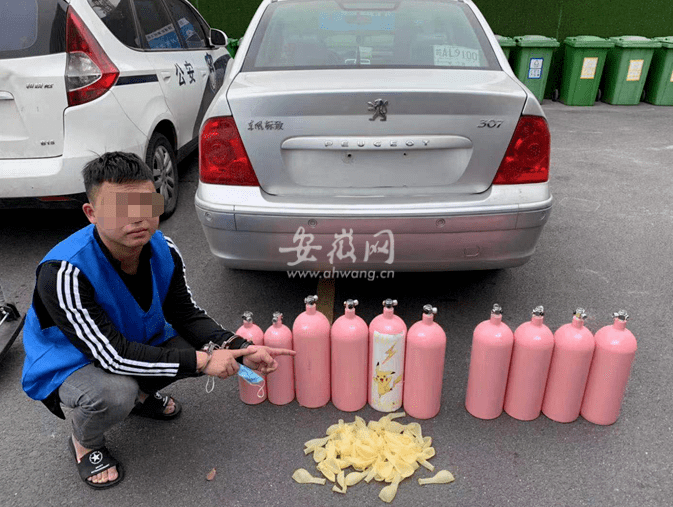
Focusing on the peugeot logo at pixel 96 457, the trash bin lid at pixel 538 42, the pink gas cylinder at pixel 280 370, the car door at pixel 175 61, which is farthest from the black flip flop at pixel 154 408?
the trash bin lid at pixel 538 42

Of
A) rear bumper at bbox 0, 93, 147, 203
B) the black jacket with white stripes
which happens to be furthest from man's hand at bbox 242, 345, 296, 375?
rear bumper at bbox 0, 93, 147, 203

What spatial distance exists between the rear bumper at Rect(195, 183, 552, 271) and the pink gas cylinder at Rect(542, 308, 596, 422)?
0.55 m

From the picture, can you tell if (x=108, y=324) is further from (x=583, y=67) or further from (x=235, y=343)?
(x=583, y=67)

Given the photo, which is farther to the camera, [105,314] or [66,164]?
[66,164]

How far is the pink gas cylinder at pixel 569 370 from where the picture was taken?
2271 mm

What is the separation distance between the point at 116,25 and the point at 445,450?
3.40 meters

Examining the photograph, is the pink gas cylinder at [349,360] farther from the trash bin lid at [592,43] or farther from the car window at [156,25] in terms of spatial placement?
the trash bin lid at [592,43]

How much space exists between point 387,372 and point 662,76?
944 centimetres

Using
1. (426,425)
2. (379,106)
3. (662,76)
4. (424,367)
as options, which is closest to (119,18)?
(379,106)

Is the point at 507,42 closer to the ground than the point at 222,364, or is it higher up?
closer to the ground

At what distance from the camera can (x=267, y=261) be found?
2.73 m

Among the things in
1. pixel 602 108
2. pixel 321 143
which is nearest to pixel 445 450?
pixel 321 143

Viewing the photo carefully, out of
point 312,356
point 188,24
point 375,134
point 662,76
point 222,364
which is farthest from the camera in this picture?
point 662,76

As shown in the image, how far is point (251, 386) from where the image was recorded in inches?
98.2
